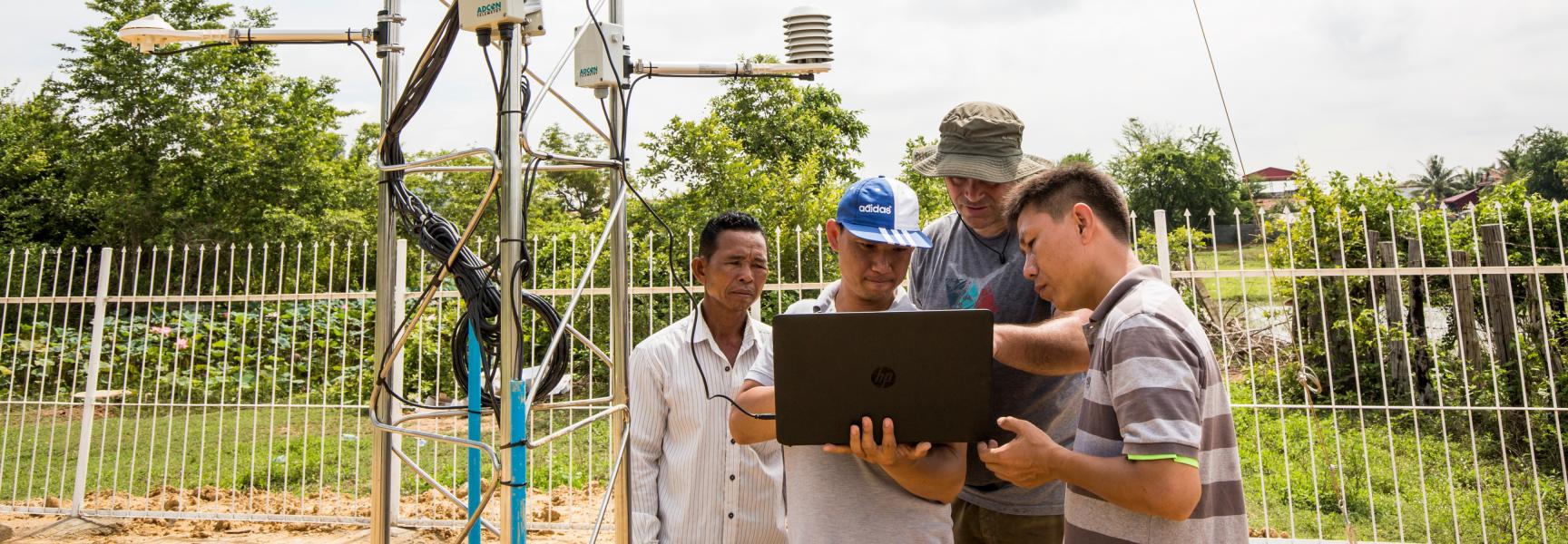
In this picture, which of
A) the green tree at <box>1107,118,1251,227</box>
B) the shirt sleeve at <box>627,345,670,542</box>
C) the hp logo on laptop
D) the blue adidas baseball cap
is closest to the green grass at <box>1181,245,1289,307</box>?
the green tree at <box>1107,118,1251,227</box>

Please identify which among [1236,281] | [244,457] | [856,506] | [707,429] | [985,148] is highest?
[1236,281]

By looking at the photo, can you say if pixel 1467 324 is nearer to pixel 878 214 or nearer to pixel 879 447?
pixel 878 214

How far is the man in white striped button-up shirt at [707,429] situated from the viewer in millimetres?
2453

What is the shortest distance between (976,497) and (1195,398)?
93 cm

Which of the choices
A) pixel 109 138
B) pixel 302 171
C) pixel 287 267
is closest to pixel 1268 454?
pixel 287 267

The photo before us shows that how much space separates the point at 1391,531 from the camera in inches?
246

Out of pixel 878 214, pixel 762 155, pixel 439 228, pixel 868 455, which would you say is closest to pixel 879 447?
pixel 868 455

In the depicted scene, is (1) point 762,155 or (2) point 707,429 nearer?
(2) point 707,429

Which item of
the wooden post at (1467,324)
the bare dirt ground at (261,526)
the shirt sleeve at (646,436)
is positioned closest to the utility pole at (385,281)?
the shirt sleeve at (646,436)

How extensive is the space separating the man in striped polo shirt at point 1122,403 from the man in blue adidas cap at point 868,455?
0.15 metres

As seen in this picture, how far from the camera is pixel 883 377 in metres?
1.61

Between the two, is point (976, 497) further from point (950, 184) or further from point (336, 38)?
point (336, 38)

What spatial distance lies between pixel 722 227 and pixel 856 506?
1.09 m

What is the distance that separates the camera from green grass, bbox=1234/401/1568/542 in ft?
18.4
